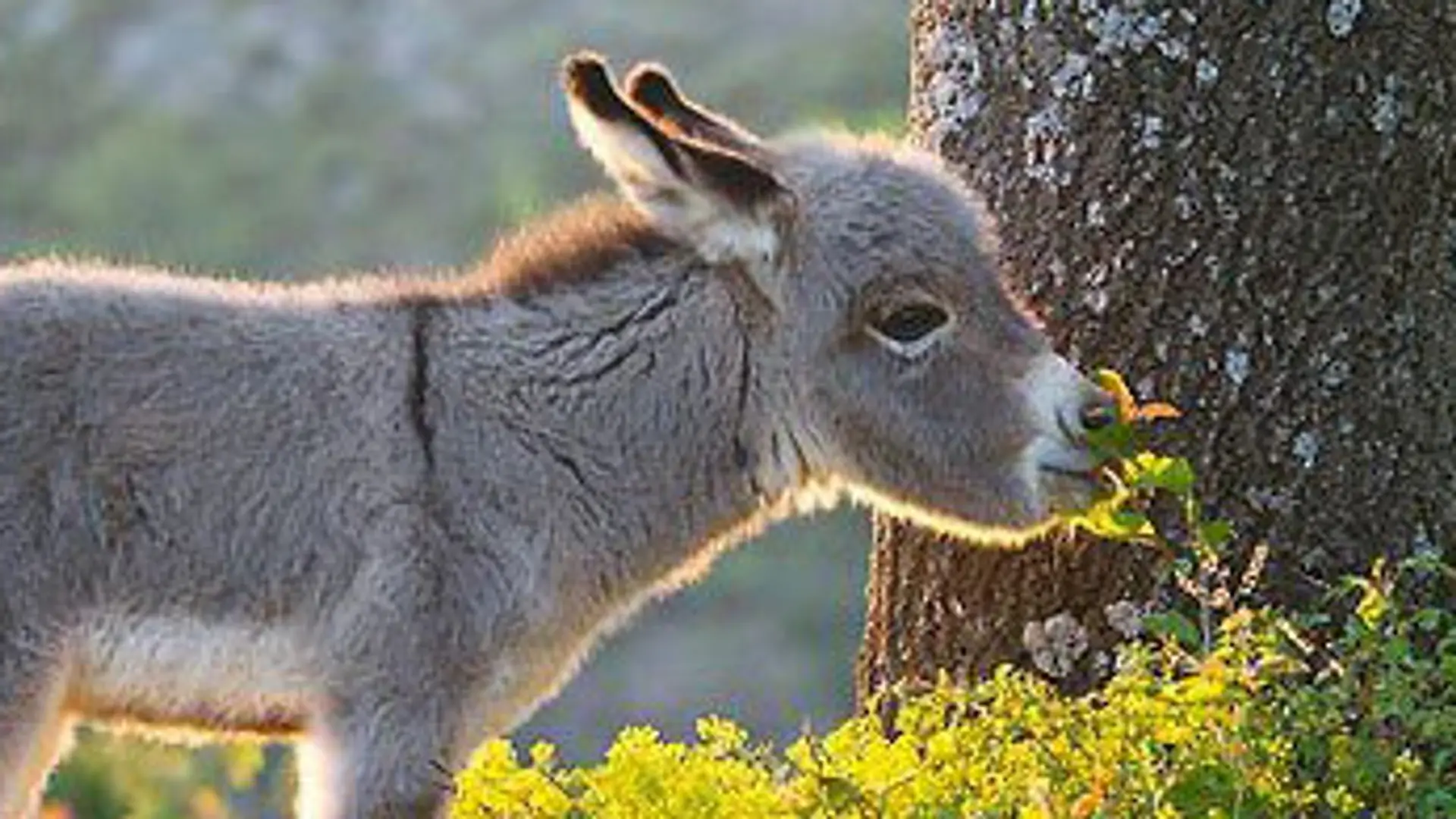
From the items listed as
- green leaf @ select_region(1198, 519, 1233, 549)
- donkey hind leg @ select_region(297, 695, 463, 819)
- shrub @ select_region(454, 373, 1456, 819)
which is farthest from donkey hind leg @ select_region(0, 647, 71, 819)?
green leaf @ select_region(1198, 519, 1233, 549)

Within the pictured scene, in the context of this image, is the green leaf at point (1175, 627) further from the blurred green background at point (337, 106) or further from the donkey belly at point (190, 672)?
the blurred green background at point (337, 106)

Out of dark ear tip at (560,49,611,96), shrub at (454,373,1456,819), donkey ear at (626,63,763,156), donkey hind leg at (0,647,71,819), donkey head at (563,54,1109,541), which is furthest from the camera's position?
donkey ear at (626,63,763,156)

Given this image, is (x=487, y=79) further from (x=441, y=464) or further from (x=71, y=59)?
(x=441, y=464)

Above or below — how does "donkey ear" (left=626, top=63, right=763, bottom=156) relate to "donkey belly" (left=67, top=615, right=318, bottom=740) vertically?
above

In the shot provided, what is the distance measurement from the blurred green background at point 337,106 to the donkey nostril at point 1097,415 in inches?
466

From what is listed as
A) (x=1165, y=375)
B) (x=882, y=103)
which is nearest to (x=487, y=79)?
(x=882, y=103)

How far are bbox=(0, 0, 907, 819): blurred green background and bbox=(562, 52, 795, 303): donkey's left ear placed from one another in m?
11.8

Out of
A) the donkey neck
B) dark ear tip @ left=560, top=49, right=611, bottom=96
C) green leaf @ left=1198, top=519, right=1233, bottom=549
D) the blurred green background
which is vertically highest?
the blurred green background

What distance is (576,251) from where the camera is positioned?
5.93 m

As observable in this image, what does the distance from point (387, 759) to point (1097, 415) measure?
4.44 feet

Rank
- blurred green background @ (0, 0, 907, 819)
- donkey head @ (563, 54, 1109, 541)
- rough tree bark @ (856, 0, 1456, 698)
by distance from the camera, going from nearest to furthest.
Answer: donkey head @ (563, 54, 1109, 541), rough tree bark @ (856, 0, 1456, 698), blurred green background @ (0, 0, 907, 819)

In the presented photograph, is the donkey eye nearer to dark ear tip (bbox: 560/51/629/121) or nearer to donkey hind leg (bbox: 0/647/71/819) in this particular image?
dark ear tip (bbox: 560/51/629/121)

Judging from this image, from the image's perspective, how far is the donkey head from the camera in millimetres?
5883

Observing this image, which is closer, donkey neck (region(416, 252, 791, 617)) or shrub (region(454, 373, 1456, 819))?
shrub (region(454, 373, 1456, 819))
